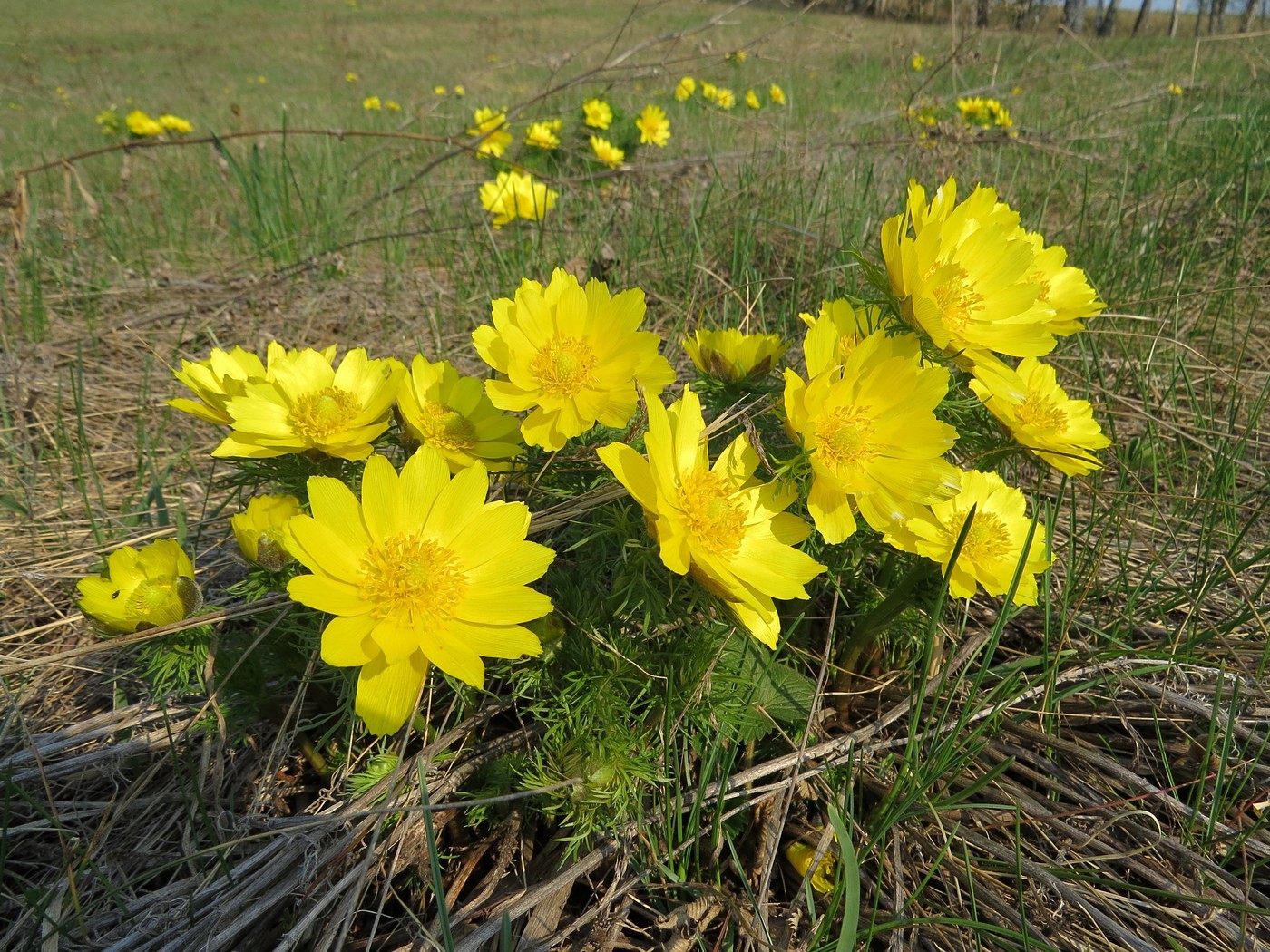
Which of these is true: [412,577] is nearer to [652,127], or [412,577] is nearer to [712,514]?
[712,514]

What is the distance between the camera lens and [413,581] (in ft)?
3.62

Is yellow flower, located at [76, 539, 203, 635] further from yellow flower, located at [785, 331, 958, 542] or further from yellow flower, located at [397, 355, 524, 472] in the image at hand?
yellow flower, located at [785, 331, 958, 542]

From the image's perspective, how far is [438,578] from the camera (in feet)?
3.76

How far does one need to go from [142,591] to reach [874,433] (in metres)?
1.33

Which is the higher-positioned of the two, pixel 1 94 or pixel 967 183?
pixel 1 94

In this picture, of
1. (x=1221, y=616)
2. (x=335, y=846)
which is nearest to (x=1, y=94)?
(x=335, y=846)

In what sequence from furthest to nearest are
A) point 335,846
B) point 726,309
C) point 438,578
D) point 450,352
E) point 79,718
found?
point 450,352 < point 726,309 < point 79,718 < point 335,846 < point 438,578

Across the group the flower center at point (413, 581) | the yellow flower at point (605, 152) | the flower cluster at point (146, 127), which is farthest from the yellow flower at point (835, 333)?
the flower cluster at point (146, 127)

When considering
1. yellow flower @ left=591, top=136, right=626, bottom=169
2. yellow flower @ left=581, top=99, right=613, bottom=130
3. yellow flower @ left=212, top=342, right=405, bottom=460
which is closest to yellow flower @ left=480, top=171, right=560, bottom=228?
yellow flower @ left=591, top=136, right=626, bottom=169

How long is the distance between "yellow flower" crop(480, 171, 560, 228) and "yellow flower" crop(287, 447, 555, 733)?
2352mm

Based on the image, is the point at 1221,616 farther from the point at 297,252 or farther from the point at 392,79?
the point at 392,79

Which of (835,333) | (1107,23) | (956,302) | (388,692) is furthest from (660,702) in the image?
(1107,23)

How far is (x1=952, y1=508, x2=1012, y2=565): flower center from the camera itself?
1.45m

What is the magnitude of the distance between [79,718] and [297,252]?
299cm
